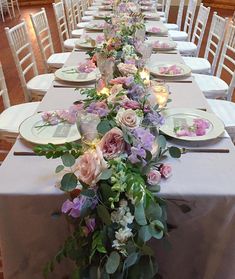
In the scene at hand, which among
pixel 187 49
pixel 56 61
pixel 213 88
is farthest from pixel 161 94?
pixel 187 49

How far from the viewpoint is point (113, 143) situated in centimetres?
91

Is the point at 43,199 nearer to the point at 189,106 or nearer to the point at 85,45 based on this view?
the point at 189,106

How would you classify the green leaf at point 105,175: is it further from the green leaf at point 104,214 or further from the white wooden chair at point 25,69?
the white wooden chair at point 25,69

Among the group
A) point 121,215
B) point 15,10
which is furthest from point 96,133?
point 15,10

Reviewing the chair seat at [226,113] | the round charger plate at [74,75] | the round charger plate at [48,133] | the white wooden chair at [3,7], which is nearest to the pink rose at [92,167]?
the round charger plate at [48,133]

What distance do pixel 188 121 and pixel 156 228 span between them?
2.11ft

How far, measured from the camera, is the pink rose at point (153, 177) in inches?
38.6

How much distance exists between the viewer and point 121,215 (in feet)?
→ 2.72

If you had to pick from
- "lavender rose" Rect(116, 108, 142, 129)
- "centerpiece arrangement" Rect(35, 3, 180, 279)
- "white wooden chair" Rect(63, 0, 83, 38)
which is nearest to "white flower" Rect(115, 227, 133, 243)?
"centerpiece arrangement" Rect(35, 3, 180, 279)

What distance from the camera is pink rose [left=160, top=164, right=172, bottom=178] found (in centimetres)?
105

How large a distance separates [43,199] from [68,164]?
0.20m

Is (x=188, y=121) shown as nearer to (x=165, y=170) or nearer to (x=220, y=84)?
(x=165, y=170)

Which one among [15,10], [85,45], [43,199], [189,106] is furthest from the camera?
[15,10]

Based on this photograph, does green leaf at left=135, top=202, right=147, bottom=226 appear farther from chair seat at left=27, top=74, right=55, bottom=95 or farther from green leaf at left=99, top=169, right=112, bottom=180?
chair seat at left=27, top=74, right=55, bottom=95
